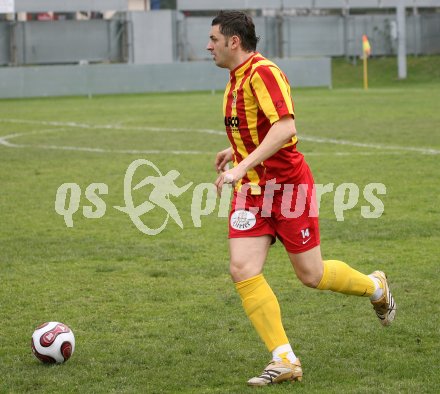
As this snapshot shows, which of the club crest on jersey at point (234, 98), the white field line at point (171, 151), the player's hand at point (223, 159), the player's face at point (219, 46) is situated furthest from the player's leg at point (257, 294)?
the white field line at point (171, 151)

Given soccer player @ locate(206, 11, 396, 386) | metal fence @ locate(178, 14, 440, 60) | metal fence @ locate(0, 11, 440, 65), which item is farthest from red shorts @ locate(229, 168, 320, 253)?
metal fence @ locate(178, 14, 440, 60)

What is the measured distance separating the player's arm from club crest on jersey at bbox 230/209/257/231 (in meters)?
0.22

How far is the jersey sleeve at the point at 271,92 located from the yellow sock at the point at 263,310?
3.02 ft

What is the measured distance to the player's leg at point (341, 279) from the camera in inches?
236

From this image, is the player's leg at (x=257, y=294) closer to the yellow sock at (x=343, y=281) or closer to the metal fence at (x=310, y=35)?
the yellow sock at (x=343, y=281)

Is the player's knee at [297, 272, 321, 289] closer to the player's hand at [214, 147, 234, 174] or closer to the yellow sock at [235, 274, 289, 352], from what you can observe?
the yellow sock at [235, 274, 289, 352]

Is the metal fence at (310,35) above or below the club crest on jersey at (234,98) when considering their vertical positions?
above

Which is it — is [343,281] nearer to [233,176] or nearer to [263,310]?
[263,310]

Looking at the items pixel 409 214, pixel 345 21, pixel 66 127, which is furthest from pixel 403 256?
pixel 345 21

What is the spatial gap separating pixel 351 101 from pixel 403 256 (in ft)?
69.7

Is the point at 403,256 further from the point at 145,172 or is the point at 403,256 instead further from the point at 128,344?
the point at 145,172

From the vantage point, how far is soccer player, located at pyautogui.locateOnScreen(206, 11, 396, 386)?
18.6 ft

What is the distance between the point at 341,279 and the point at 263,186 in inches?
32.2

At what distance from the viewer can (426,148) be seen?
1692 centimetres
